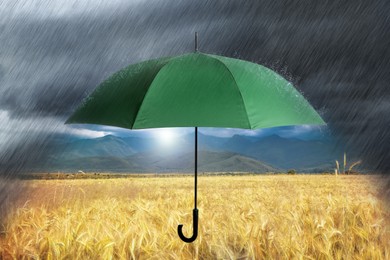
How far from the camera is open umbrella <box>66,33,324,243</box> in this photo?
13.1 ft

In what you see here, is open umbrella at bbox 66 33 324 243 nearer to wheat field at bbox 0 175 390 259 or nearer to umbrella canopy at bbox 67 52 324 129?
umbrella canopy at bbox 67 52 324 129

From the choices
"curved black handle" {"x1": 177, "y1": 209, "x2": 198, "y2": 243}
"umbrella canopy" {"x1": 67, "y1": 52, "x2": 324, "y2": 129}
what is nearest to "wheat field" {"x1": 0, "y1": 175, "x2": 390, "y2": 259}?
"curved black handle" {"x1": 177, "y1": 209, "x2": 198, "y2": 243}

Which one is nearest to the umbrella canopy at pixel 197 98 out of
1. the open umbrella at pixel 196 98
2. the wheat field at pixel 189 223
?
the open umbrella at pixel 196 98

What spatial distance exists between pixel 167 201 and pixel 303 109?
252cm

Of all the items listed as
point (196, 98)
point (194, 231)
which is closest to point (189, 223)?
point (194, 231)

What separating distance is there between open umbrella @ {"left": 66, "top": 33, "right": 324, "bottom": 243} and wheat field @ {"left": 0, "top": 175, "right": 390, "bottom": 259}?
46.3 inches

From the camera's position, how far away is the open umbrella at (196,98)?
3992 mm

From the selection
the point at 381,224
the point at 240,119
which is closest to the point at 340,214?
the point at 381,224

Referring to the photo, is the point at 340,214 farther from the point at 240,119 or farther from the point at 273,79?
the point at 240,119

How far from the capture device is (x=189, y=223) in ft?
18.6

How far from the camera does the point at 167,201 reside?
6.54 meters

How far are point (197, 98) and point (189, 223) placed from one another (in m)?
2.02

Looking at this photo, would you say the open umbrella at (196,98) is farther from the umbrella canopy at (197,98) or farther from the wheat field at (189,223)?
the wheat field at (189,223)

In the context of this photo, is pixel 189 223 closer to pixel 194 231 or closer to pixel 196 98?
pixel 194 231
